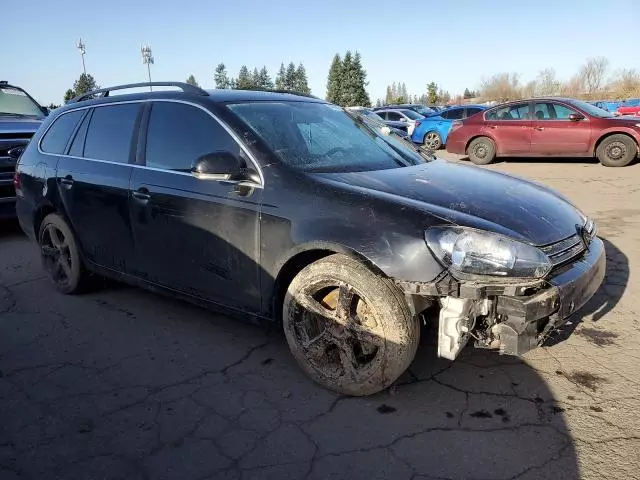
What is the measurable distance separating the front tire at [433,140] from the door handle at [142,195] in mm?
14139

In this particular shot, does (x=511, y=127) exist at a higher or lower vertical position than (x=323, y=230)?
higher

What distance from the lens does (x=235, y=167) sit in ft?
10.2

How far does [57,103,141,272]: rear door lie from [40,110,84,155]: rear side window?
14cm

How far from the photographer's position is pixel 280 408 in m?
2.84

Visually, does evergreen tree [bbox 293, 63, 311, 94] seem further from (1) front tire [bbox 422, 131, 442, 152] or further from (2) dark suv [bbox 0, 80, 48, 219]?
(2) dark suv [bbox 0, 80, 48, 219]

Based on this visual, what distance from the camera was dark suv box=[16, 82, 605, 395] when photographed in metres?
2.58

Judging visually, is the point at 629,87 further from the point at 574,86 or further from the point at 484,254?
the point at 484,254

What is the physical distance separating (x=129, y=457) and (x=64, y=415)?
61cm

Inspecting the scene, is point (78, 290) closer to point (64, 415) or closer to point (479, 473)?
point (64, 415)

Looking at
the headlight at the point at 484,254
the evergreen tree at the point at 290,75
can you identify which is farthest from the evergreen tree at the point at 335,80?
the headlight at the point at 484,254

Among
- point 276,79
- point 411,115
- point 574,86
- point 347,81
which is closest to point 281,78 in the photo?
point 276,79

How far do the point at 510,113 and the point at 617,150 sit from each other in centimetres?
242

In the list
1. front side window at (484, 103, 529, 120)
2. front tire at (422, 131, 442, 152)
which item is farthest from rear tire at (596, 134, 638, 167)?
front tire at (422, 131, 442, 152)

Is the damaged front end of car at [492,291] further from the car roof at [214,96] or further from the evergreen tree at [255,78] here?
the evergreen tree at [255,78]
